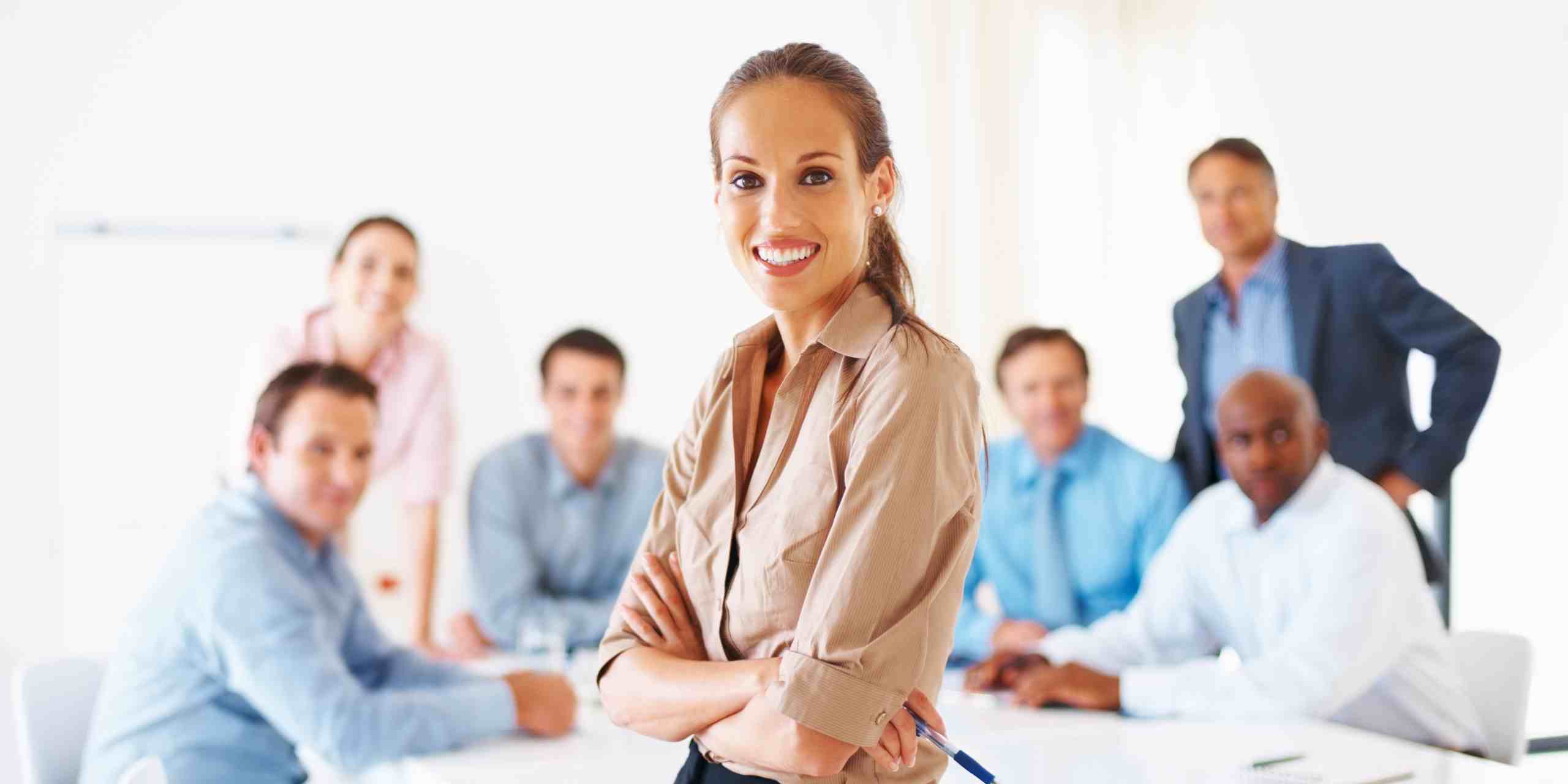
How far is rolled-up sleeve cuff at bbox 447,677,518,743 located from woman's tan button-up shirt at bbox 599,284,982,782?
105cm

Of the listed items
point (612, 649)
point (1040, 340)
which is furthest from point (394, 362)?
point (612, 649)

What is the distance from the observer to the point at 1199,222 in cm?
343

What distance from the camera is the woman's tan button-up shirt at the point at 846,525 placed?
115 cm

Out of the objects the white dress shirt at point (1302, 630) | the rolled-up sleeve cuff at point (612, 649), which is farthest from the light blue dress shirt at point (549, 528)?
the rolled-up sleeve cuff at point (612, 649)

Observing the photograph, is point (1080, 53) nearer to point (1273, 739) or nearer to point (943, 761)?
point (1273, 739)

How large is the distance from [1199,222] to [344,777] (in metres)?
2.35

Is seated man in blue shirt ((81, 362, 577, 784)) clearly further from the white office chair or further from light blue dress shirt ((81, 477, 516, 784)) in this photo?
the white office chair

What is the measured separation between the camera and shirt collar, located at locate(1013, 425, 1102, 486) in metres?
3.77

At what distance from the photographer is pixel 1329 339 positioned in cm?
305

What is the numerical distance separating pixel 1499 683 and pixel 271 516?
2.37 m

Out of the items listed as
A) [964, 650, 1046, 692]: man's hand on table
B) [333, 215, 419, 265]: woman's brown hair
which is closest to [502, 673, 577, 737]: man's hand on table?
[964, 650, 1046, 692]: man's hand on table

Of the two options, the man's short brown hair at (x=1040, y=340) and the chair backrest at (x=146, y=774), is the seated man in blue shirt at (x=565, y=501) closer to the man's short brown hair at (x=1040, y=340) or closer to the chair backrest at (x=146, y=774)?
the man's short brown hair at (x=1040, y=340)

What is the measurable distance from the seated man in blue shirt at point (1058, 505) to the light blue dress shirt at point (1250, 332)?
31 cm

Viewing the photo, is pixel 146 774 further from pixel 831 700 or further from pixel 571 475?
pixel 571 475
